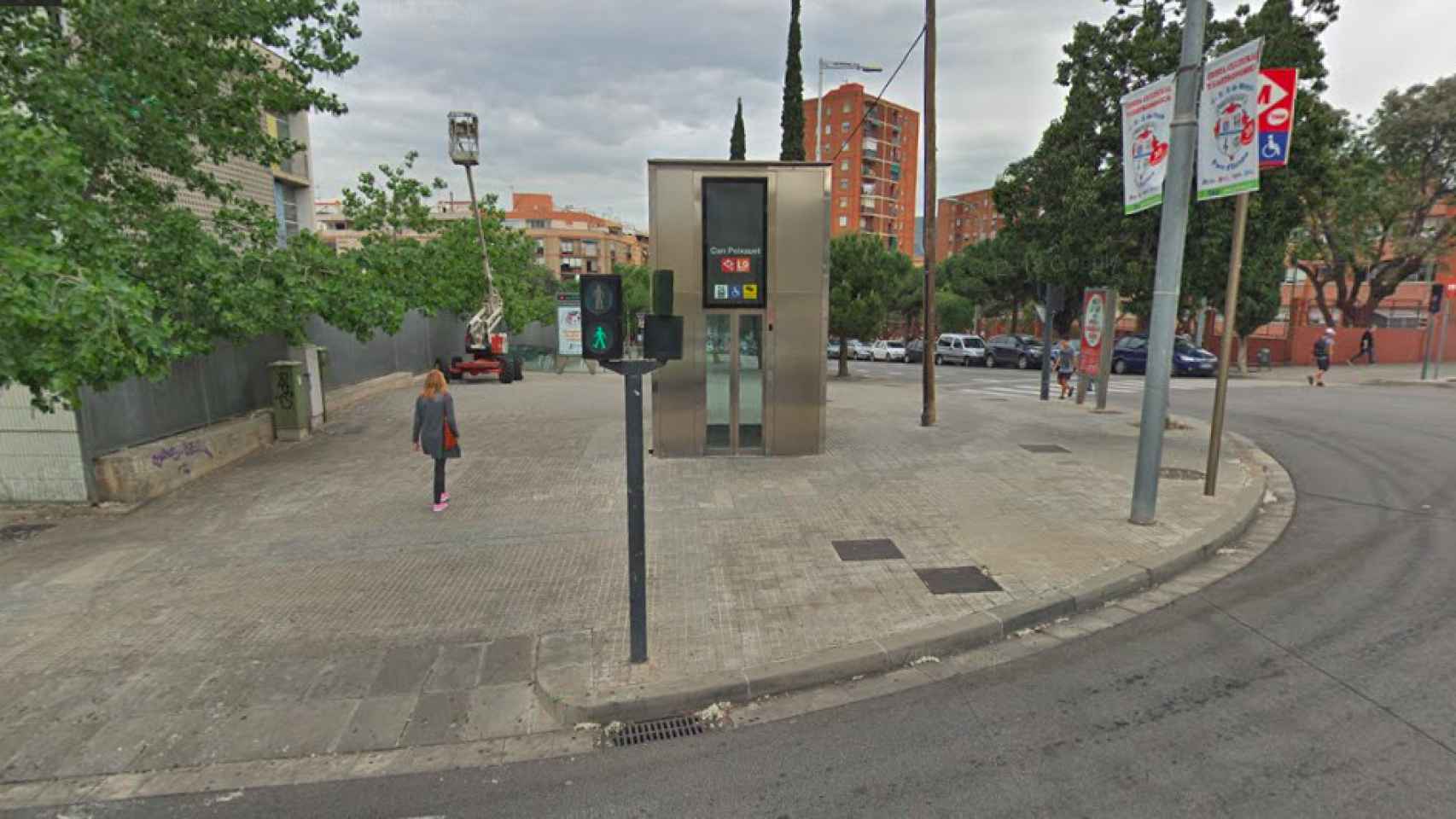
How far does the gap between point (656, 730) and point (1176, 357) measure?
2709 centimetres

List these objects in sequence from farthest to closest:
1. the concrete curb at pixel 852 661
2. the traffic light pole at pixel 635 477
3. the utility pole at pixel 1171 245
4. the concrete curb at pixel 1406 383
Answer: the concrete curb at pixel 1406 383 → the utility pole at pixel 1171 245 → the traffic light pole at pixel 635 477 → the concrete curb at pixel 852 661

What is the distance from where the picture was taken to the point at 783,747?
3.54 m

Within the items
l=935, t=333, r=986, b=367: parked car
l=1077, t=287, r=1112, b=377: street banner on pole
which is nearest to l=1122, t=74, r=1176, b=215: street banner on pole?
l=1077, t=287, r=1112, b=377: street banner on pole

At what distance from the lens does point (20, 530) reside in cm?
732

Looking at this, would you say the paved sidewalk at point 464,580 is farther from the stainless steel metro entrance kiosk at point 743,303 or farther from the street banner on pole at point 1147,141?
the street banner on pole at point 1147,141

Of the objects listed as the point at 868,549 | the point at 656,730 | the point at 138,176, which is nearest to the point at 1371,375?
Answer: the point at 868,549

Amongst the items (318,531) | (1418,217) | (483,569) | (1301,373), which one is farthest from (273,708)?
(1418,217)

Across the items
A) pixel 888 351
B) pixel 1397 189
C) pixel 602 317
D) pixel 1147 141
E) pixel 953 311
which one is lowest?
pixel 888 351

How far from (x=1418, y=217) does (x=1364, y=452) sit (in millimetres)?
25366

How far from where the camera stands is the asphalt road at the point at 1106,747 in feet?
9.98

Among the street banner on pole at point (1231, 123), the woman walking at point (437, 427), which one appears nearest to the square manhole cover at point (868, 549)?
the woman walking at point (437, 427)

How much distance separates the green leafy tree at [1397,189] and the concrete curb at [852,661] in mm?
28251

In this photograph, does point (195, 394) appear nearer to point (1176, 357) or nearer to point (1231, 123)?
point (1231, 123)

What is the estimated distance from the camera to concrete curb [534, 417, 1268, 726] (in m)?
3.87
